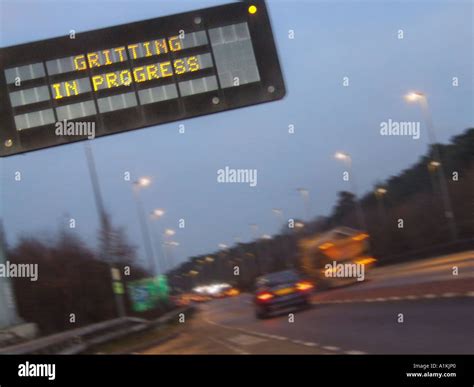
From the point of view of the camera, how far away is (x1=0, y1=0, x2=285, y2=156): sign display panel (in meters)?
7.45

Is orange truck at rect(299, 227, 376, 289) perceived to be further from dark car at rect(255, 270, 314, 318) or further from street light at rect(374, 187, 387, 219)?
street light at rect(374, 187, 387, 219)

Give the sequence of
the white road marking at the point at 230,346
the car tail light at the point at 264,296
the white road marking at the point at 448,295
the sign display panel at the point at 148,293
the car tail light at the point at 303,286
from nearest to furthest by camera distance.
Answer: the white road marking at the point at 230,346, the sign display panel at the point at 148,293, the white road marking at the point at 448,295, the car tail light at the point at 264,296, the car tail light at the point at 303,286

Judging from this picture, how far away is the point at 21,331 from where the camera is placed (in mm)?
8695

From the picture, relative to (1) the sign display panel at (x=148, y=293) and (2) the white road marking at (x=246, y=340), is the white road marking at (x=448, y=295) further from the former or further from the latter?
(1) the sign display panel at (x=148, y=293)

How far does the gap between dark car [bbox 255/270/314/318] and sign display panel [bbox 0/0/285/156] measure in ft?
16.3

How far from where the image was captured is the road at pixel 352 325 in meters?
8.27

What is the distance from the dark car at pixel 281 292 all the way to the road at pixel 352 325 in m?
0.26

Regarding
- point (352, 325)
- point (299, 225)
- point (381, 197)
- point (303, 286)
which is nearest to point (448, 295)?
point (352, 325)

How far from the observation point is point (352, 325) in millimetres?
10750

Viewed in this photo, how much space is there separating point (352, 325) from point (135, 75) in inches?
228

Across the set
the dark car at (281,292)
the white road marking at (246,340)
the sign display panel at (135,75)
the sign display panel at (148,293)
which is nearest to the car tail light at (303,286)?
the dark car at (281,292)

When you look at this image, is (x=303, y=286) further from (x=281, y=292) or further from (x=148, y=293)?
(x=148, y=293)

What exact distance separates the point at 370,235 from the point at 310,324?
44.6 ft
